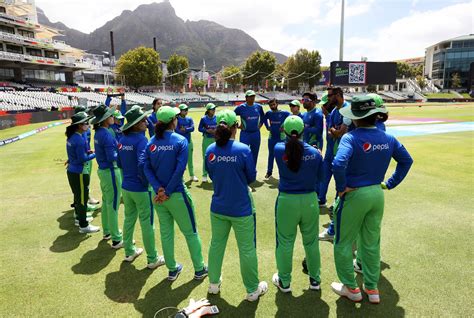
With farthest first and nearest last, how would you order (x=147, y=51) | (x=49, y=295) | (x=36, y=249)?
(x=147, y=51) → (x=36, y=249) → (x=49, y=295)

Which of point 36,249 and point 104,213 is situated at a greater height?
point 104,213

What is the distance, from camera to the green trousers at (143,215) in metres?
4.68

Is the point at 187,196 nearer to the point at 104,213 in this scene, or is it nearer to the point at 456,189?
the point at 104,213

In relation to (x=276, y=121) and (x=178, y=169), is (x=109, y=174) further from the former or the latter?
(x=276, y=121)

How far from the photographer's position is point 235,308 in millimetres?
3895

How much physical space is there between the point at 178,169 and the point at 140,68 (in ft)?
240

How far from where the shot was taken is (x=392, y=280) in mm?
4418

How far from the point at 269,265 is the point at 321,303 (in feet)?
3.58

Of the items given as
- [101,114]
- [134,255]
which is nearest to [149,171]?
[134,255]

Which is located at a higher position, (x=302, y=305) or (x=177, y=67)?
(x=177, y=67)

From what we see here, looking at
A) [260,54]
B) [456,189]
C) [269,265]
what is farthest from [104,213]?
[260,54]

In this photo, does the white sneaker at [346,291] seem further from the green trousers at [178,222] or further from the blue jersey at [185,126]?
the blue jersey at [185,126]

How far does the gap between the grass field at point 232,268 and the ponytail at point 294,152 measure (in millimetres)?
1763

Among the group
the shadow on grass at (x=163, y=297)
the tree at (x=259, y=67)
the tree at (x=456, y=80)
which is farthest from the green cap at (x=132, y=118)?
the tree at (x=456, y=80)
